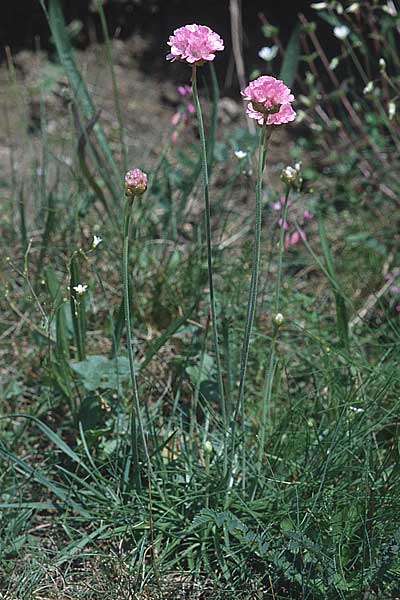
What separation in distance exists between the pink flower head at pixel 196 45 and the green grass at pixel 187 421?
18.4 inches

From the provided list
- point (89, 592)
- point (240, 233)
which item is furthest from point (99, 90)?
point (89, 592)

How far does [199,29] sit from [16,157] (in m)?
1.64

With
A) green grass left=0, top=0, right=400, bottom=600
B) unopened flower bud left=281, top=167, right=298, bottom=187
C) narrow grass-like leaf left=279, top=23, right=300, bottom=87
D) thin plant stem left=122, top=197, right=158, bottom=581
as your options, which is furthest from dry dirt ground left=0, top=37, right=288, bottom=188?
thin plant stem left=122, top=197, right=158, bottom=581

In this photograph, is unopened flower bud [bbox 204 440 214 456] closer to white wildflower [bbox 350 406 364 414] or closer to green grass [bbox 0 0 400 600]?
green grass [bbox 0 0 400 600]

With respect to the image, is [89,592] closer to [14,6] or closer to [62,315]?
[62,315]

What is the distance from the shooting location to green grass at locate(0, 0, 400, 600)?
50.7 inches

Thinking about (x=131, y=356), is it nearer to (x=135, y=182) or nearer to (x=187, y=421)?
(x=135, y=182)

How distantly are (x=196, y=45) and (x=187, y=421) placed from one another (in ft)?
2.82

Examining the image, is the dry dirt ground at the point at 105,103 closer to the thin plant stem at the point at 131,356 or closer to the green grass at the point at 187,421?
the green grass at the point at 187,421

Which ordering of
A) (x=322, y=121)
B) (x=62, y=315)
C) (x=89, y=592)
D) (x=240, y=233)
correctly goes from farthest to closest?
(x=322, y=121) → (x=240, y=233) → (x=62, y=315) → (x=89, y=592)

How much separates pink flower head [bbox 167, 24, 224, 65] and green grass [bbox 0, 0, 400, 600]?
0.47 metres

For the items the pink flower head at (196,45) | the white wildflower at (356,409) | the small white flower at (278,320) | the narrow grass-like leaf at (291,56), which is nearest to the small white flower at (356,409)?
the white wildflower at (356,409)

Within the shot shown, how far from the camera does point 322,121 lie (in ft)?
8.00

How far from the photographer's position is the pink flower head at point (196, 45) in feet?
3.46
